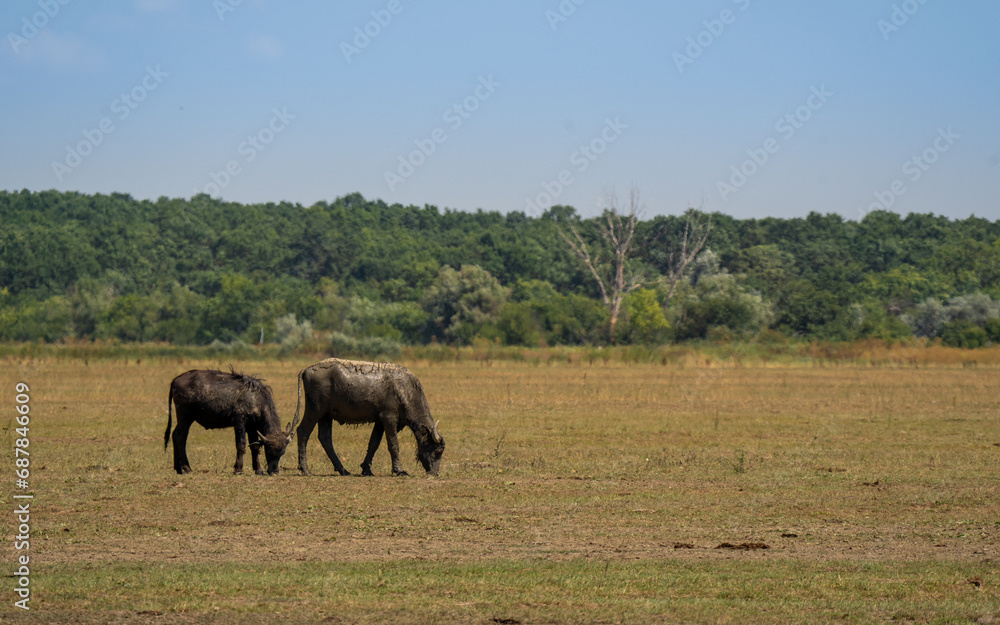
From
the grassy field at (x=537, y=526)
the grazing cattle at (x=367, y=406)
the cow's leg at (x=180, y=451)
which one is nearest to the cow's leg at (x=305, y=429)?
the grazing cattle at (x=367, y=406)

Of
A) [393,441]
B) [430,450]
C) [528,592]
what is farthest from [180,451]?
[528,592]

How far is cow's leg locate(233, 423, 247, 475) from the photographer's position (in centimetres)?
1645

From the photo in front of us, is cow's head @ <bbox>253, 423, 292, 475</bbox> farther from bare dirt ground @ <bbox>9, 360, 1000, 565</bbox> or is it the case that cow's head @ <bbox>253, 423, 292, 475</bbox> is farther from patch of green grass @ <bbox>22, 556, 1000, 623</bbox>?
patch of green grass @ <bbox>22, 556, 1000, 623</bbox>

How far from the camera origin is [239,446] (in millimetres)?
16516

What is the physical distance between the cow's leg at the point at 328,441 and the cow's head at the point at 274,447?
0.62 metres

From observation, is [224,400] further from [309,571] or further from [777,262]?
[777,262]

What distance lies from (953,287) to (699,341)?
32.5 meters

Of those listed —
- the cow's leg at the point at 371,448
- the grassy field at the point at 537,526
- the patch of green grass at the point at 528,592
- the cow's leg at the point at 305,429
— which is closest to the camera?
the patch of green grass at the point at 528,592

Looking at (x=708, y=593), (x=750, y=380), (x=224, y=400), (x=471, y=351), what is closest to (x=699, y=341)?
(x=471, y=351)

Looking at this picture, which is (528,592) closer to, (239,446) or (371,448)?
(371,448)

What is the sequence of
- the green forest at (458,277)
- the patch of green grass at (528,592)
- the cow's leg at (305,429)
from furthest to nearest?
1. the green forest at (458,277)
2. the cow's leg at (305,429)
3. the patch of green grass at (528,592)

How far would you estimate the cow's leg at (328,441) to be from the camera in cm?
1680

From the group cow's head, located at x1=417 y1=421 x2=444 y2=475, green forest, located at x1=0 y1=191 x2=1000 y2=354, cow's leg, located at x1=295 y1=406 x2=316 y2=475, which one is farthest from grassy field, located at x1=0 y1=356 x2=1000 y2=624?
green forest, located at x1=0 y1=191 x2=1000 y2=354

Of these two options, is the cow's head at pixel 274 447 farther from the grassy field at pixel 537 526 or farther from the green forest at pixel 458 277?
the green forest at pixel 458 277
